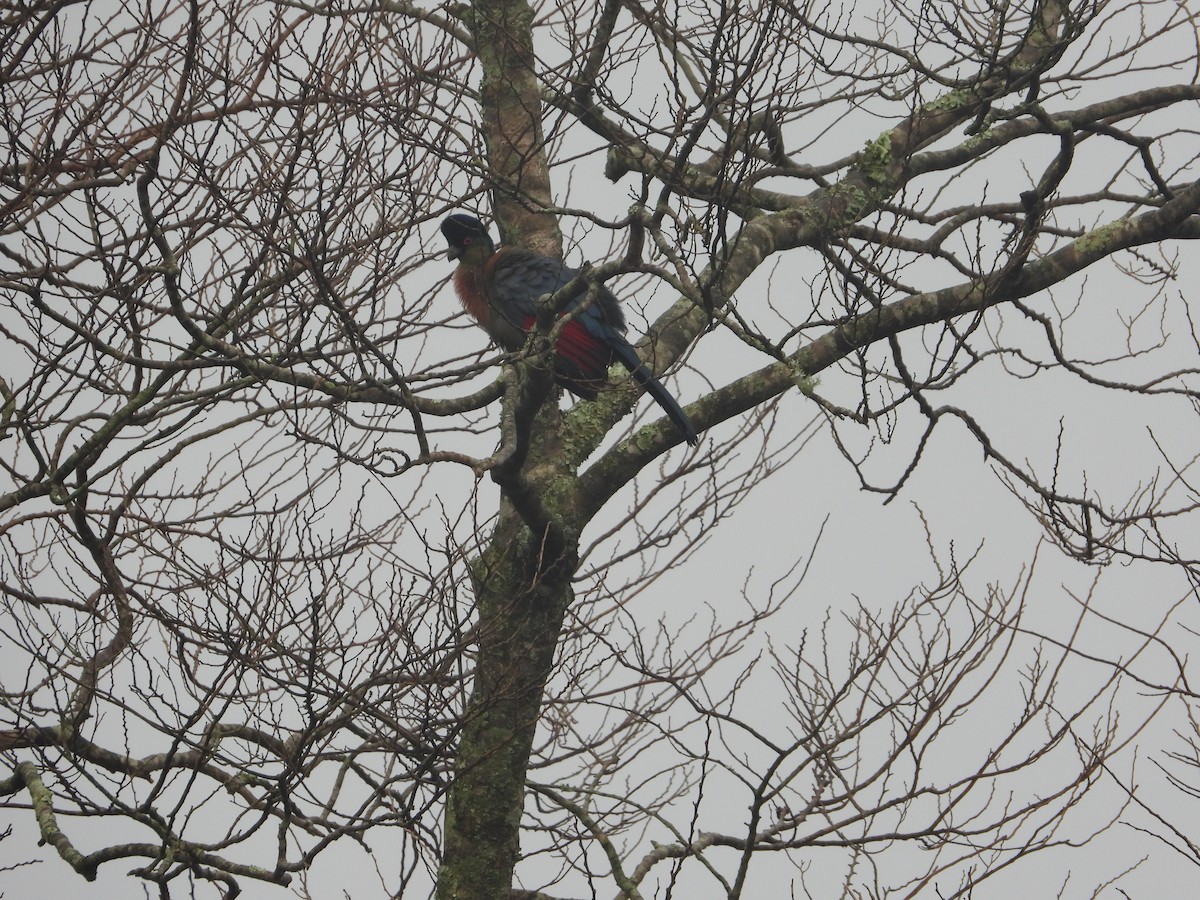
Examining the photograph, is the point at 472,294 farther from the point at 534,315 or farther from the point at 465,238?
the point at 534,315

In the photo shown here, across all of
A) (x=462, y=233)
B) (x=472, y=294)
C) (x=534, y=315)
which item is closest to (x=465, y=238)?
(x=462, y=233)

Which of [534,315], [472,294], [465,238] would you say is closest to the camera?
[534,315]

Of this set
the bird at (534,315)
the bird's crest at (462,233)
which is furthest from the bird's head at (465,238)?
the bird at (534,315)

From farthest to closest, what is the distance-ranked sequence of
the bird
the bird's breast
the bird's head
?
1. the bird's head
2. the bird's breast
3. the bird

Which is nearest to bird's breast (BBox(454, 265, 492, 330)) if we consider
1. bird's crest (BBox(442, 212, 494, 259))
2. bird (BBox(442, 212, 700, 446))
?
bird (BBox(442, 212, 700, 446))

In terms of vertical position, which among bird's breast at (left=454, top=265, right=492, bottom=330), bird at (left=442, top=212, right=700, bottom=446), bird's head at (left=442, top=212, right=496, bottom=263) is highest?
bird's head at (left=442, top=212, right=496, bottom=263)

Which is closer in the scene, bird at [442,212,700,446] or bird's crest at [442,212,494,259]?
bird at [442,212,700,446]

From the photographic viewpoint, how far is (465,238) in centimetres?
700

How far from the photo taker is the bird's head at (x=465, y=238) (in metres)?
6.95

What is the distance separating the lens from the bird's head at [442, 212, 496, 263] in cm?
695

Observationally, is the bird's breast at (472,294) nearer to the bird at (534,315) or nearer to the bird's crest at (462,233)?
the bird at (534,315)

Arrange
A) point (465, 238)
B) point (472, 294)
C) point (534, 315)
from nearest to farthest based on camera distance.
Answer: point (534, 315)
point (472, 294)
point (465, 238)

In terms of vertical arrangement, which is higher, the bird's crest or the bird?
the bird's crest

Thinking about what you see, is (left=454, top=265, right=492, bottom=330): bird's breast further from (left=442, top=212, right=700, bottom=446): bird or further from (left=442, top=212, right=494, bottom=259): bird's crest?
(left=442, top=212, right=494, bottom=259): bird's crest
